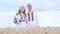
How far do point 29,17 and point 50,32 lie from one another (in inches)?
20.1

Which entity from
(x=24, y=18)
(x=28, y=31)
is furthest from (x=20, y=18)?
(x=28, y=31)

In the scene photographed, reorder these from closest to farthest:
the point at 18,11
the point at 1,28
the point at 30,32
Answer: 1. the point at 30,32
2. the point at 1,28
3. the point at 18,11

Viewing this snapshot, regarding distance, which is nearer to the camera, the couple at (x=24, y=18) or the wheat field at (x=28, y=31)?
the wheat field at (x=28, y=31)

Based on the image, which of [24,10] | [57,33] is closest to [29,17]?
[24,10]

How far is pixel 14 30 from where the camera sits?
121 inches

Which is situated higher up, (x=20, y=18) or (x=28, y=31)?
(x=20, y=18)

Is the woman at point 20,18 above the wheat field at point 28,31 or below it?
above

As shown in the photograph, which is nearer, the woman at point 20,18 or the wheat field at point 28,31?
the wheat field at point 28,31

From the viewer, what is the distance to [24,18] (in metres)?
3.42

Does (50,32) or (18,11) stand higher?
(18,11)

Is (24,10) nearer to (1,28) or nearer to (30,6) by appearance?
(30,6)

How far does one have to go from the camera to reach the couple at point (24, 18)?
3.38m

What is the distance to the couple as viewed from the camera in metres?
3.38

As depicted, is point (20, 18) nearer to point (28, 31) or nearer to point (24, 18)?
point (24, 18)
